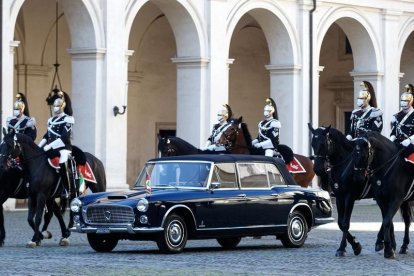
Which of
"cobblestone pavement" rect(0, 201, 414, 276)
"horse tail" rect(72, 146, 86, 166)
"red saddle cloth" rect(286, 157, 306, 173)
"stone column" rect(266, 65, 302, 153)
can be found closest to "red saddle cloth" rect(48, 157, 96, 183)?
"horse tail" rect(72, 146, 86, 166)

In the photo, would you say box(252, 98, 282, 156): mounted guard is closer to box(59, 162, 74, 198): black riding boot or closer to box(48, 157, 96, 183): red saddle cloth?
box(48, 157, 96, 183): red saddle cloth

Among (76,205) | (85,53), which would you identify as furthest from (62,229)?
(85,53)

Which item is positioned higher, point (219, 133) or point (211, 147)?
point (219, 133)

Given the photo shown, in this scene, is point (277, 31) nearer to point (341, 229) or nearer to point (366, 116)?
point (366, 116)

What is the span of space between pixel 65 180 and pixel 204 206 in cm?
278

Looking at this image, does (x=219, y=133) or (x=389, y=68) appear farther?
(x=389, y=68)

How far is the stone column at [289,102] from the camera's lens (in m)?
37.0

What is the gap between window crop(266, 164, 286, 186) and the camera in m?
20.6

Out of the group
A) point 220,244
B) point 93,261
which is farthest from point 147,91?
point 93,261

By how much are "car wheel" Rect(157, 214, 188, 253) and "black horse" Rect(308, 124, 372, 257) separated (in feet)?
6.46

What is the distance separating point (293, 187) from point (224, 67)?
14.4 metres

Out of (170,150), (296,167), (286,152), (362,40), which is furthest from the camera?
(362,40)

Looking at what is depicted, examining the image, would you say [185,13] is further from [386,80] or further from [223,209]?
[223,209]

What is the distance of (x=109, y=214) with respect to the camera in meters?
18.6
